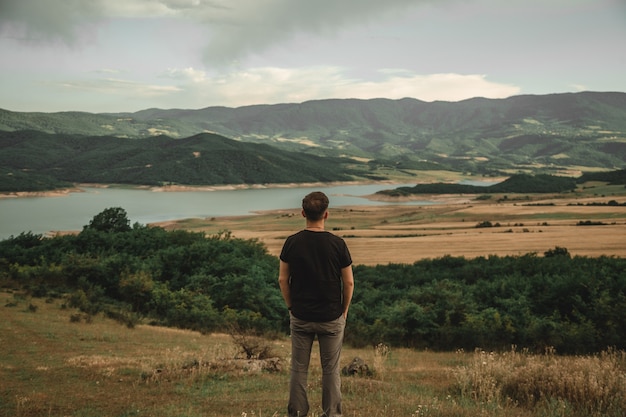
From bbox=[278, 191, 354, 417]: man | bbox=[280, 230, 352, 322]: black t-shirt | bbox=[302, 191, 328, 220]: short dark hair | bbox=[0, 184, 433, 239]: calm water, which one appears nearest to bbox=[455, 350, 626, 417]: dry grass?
bbox=[278, 191, 354, 417]: man

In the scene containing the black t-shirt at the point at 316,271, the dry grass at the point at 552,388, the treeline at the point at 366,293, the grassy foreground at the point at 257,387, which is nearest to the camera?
the black t-shirt at the point at 316,271

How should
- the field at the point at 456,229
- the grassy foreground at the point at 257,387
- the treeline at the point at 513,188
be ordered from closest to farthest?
the grassy foreground at the point at 257,387 < the field at the point at 456,229 < the treeline at the point at 513,188

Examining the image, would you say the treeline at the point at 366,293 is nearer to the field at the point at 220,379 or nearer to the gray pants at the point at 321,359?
the field at the point at 220,379

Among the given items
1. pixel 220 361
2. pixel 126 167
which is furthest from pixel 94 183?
pixel 220 361

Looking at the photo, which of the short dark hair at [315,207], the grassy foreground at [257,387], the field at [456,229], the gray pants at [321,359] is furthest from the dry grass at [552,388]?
the field at [456,229]

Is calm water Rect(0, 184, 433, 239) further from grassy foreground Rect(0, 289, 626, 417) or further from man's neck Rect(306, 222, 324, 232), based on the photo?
man's neck Rect(306, 222, 324, 232)

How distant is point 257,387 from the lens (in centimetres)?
832

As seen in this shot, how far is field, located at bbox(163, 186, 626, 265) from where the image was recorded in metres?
44.9

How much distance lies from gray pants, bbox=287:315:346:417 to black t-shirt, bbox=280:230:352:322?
12cm

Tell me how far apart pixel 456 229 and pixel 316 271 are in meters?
61.1

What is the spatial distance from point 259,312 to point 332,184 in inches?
6515

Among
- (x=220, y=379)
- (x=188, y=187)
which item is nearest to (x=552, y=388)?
(x=220, y=379)

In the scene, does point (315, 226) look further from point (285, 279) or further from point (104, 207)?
point (104, 207)

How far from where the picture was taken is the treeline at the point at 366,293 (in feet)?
59.0
